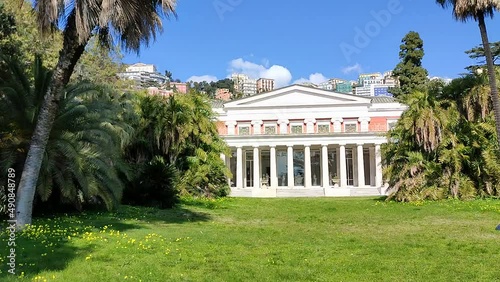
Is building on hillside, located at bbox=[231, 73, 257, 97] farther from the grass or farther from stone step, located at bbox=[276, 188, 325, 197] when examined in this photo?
the grass

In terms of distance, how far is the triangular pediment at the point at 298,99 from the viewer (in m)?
48.0

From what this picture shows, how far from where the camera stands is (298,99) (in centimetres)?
4844

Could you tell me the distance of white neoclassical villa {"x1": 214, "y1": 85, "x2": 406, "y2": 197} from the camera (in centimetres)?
4562

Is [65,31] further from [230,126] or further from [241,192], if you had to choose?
[230,126]

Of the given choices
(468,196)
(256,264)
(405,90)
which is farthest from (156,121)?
(405,90)

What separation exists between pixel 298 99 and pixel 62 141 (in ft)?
122

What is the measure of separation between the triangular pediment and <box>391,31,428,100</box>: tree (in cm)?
966

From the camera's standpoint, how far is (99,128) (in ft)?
48.4

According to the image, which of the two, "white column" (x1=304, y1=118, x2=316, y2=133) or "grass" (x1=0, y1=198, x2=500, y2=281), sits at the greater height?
"white column" (x1=304, y1=118, x2=316, y2=133)

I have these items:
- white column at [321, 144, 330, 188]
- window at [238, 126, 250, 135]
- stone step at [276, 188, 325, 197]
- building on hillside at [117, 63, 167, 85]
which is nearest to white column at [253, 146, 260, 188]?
window at [238, 126, 250, 135]

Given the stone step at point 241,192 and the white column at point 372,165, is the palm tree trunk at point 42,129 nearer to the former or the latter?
the stone step at point 241,192

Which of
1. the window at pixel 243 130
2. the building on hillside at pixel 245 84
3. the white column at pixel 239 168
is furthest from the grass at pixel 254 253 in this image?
the building on hillside at pixel 245 84

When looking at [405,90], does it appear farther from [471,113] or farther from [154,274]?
[154,274]

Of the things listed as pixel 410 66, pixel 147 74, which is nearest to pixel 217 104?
pixel 410 66
